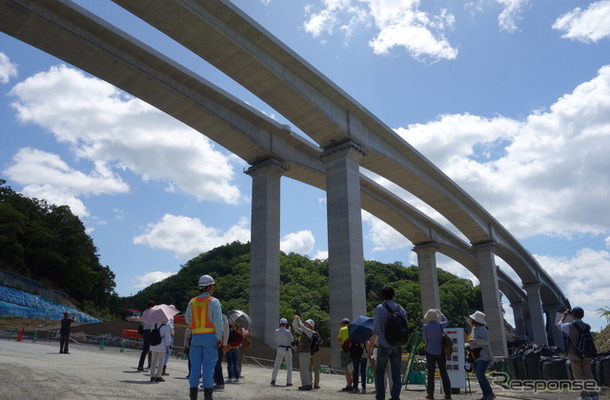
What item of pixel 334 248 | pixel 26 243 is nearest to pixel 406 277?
pixel 26 243

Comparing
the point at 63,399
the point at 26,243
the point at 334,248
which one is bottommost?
the point at 63,399

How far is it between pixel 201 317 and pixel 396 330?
268 cm

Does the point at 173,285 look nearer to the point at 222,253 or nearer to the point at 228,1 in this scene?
the point at 222,253

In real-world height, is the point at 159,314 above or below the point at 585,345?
above

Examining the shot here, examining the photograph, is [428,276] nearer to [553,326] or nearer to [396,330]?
[396,330]

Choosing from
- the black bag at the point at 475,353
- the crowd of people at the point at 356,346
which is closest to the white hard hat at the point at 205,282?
the crowd of people at the point at 356,346

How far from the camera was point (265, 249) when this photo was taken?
82.6 feet

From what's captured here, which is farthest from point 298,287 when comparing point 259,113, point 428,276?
point 259,113

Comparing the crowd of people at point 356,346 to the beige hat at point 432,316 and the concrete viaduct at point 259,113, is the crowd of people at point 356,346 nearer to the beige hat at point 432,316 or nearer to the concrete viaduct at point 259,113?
the beige hat at point 432,316

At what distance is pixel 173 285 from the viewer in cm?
6781

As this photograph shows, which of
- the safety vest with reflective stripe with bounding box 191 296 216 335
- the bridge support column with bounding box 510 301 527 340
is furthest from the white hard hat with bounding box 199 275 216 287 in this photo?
the bridge support column with bounding box 510 301 527 340

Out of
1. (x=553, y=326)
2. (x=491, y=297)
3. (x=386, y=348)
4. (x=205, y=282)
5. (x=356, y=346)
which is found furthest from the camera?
(x=553, y=326)

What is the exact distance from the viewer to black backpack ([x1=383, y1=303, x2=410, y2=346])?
6617mm

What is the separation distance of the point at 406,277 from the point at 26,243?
185 feet
